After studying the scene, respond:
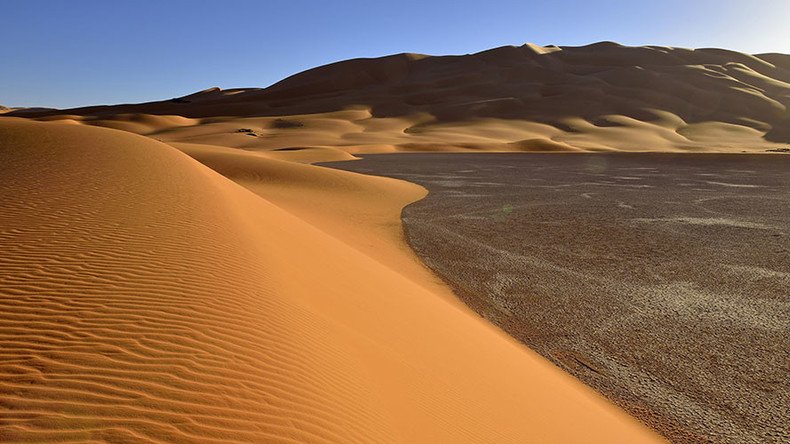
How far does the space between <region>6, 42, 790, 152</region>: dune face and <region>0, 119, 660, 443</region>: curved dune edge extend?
1755 inches

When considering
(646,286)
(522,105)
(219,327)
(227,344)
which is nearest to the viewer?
(227,344)

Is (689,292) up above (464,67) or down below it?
below

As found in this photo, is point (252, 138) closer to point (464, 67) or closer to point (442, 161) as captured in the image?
point (442, 161)

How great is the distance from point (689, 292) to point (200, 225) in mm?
8073

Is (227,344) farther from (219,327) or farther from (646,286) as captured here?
(646,286)

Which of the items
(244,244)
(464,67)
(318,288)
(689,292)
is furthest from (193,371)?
(464,67)

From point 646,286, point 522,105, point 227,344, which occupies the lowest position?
point 646,286

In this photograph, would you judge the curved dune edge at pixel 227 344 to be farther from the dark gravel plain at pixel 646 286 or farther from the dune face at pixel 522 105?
the dune face at pixel 522 105

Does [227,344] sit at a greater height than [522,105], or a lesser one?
lesser

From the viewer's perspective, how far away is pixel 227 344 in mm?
4098

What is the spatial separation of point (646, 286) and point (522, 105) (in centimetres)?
8353

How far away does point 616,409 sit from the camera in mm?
5672

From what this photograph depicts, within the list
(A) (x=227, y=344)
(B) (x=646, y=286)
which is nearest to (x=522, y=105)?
(B) (x=646, y=286)

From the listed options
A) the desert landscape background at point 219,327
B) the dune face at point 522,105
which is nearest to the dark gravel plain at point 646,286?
the desert landscape background at point 219,327
